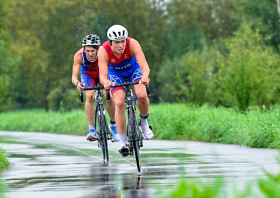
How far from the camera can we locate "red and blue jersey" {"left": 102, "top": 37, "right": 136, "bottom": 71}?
9.64m

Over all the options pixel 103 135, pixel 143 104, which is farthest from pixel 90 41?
pixel 143 104

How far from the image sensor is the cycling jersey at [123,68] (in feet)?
32.1

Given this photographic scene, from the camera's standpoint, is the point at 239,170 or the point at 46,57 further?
the point at 46,57

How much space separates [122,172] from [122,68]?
6.31ft

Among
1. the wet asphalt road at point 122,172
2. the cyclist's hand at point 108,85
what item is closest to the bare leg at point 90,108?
the wet asphalt road at point 122,172

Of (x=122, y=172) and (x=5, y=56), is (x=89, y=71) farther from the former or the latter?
(x=5, y=56)

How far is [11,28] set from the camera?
57.2m

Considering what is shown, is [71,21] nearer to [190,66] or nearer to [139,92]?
[190,66]

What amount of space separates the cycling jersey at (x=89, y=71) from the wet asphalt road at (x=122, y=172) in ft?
5.12

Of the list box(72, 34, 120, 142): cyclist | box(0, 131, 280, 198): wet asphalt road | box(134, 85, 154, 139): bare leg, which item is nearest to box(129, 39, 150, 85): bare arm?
box(134, 85, 154, 139): bare leg

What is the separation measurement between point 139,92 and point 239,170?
2147 mm

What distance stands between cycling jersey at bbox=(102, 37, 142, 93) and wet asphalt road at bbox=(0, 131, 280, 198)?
1.49 m

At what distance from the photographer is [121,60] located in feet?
32.2

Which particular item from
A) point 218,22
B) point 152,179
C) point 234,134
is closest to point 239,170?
point 152,179
